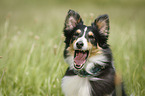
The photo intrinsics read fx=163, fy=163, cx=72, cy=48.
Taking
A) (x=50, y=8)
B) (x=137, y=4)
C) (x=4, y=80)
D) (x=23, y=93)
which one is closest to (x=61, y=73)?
(x=23, y=93)

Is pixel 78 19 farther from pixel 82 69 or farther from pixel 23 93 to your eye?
pixel 23 93

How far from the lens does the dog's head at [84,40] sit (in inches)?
118

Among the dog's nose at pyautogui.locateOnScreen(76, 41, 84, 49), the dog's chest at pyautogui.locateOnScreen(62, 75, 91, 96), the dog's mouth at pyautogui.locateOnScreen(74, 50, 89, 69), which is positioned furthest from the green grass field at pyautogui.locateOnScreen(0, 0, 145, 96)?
the dog's nose at pyautogui.locateOnScreen(76, 41, 84, 49)

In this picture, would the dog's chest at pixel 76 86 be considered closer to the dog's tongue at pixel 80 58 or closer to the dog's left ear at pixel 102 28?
the dog's tongue at pixel 80 58

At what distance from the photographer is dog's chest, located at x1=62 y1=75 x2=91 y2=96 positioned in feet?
9.60

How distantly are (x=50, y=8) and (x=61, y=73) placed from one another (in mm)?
9028

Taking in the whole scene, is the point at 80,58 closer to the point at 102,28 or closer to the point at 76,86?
the point at 76,86

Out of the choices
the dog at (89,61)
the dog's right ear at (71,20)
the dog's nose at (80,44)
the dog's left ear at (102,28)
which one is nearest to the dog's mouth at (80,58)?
the dog at (89,61)

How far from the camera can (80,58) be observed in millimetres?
3049

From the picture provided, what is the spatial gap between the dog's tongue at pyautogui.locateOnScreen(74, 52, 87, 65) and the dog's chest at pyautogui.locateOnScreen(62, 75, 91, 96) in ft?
0.99

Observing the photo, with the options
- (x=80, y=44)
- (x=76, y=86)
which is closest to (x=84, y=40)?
(x=80, y=44)

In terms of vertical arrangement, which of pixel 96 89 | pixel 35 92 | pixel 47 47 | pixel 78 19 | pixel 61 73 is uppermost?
pixel 78 19

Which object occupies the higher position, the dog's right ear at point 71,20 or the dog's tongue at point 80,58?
the dog's right ear at point 71,20

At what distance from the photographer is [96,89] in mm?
2893
